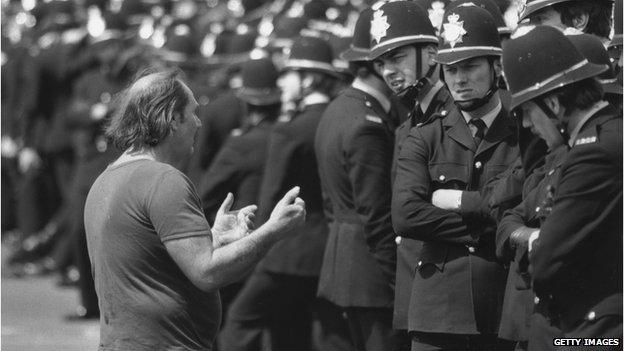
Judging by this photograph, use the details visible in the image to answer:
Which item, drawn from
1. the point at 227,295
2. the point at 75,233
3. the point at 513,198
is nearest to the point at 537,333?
the point at 513,198

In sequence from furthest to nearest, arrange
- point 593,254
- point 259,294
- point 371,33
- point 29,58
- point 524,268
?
point 29,58, point 259,294, point 371,33, point 524,268, point 593,254

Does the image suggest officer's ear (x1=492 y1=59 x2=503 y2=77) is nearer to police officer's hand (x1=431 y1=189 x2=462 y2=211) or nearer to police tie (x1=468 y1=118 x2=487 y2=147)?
police tie (x1=468 y1=118 x2=487 y2=147)

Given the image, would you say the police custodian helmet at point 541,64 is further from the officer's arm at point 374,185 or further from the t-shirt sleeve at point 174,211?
the officer's arm at point 374,185

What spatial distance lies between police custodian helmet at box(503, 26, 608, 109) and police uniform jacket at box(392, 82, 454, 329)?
57.6 inches

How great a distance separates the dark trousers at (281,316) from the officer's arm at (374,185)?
137cm

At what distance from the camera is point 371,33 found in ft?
25.5

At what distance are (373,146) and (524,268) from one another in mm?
2271

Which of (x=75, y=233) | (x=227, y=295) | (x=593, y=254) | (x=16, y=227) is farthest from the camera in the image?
(x=16, y=227)

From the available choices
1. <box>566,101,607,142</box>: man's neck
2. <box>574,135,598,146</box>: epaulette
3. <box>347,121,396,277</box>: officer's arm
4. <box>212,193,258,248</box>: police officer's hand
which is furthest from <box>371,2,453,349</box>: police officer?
<box>574,135,598,146</box>: epaulette

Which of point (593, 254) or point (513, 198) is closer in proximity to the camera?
point (593, 254)

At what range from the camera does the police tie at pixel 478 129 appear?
6.71 meters

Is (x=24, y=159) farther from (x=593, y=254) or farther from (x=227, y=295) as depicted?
(x=593, y=254)

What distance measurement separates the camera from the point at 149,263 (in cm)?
568

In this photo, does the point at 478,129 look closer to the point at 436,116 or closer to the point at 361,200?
the point at 436,116
